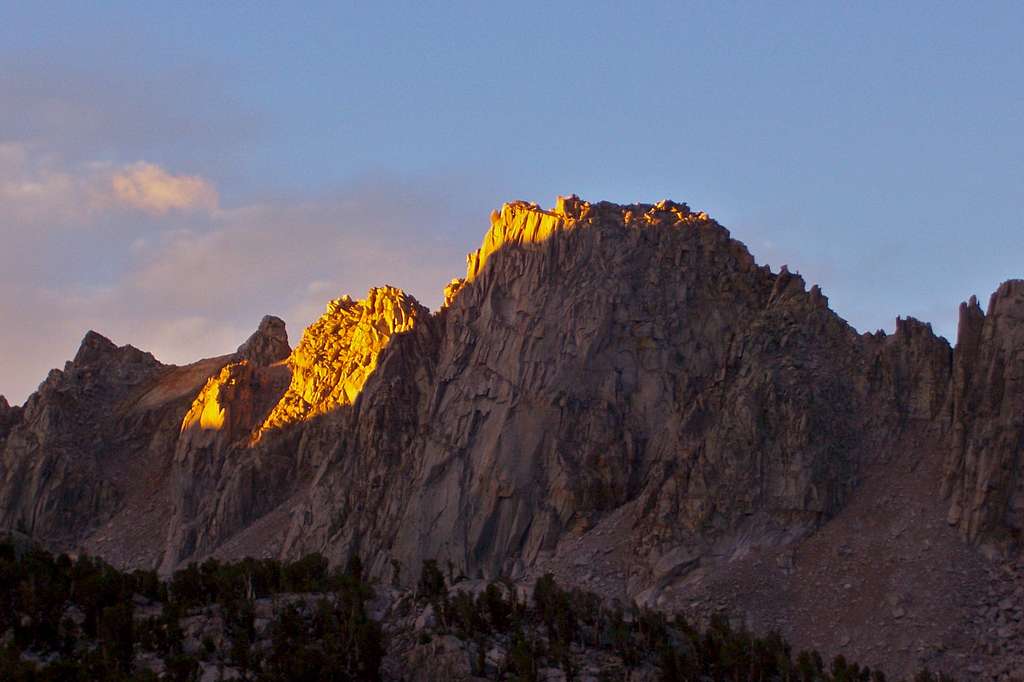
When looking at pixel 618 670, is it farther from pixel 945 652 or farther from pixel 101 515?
pixel 101 515

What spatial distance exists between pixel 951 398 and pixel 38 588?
37.6 metres

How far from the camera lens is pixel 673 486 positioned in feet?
239

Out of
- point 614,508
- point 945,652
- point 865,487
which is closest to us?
point 945,652

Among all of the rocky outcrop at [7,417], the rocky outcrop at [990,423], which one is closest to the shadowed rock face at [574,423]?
the rocky outcrop at [990,423]

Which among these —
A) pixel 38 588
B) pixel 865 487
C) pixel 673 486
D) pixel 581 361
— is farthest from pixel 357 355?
pixel 38 588

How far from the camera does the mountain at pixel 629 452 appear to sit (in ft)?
218

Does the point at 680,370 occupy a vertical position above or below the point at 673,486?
above

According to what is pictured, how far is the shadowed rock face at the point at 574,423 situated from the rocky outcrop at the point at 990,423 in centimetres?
10

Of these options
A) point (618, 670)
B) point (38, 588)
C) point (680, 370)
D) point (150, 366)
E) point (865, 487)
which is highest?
point (150, 366)

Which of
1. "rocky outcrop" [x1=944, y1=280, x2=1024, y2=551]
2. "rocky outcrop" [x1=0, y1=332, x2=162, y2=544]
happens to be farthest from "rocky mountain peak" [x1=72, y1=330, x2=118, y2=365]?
"rocky outcrop" [x1=944, y1=280, x2=1024, y2=551]

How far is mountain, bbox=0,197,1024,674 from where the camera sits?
66312mm

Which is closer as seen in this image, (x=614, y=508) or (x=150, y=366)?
(x=614, y=508)

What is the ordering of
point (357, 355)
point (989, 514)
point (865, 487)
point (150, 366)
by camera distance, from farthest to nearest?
1. point (150, 366)
2. point (357, 355)
3. point (865, 487)
4. point (989, 514)

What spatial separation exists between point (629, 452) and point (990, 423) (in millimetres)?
15914
